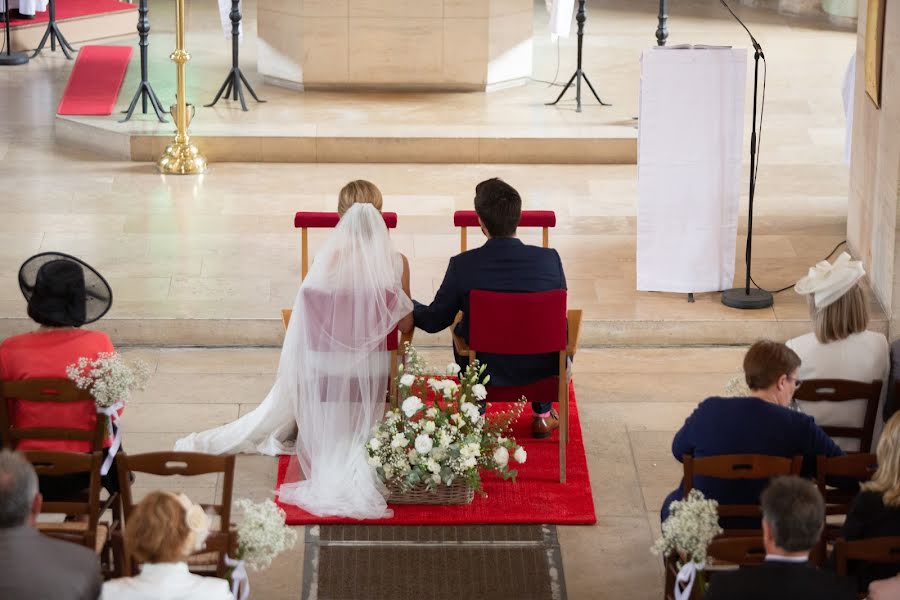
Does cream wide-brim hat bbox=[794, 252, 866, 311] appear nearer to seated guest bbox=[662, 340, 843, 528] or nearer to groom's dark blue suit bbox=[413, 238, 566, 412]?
seated guest bbox=[662, 340, 843, 528]

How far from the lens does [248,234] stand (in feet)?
29.4

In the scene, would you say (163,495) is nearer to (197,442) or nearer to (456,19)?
(197,442)

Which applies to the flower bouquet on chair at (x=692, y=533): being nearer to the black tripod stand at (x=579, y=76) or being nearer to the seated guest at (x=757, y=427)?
the seated guest at (x=757, y=427)

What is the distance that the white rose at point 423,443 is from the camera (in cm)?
579

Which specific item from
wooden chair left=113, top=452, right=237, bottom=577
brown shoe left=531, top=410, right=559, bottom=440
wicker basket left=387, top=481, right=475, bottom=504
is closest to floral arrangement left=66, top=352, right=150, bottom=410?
wooden chair left=113, top=452, right=237, bottom=577

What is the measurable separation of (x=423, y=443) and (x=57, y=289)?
61.1 inches

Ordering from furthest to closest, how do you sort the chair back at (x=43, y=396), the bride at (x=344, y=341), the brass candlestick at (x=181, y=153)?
the brass candlestick at (x=181, y=153) < the bride at (x=344, y=341) < the chair back at (x=43, y=396)

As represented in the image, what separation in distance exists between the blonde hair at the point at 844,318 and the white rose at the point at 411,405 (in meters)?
1.61

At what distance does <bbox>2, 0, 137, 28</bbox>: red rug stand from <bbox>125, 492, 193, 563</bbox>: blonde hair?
1091cm

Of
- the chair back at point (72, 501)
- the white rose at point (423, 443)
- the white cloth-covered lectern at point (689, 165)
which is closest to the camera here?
the chair back at point (72, 501)

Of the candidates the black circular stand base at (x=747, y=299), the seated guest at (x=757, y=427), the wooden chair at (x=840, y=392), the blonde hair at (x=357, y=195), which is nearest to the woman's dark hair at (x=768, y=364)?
the seated guest at (x=757, y=427)

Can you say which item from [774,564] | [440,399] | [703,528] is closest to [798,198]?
[440,399]

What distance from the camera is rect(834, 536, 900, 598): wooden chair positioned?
4.30 meters

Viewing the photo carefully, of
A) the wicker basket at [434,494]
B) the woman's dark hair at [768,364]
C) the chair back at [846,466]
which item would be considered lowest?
the wicker basket at [434,494]
